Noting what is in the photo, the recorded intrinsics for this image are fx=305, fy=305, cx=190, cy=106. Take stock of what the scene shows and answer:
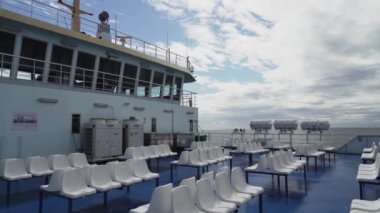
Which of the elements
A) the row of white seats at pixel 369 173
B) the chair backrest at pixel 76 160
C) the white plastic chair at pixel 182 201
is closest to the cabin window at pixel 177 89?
the chair backrest at pixel 76 160

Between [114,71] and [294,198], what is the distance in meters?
8.91

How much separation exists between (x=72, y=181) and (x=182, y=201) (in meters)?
2.54

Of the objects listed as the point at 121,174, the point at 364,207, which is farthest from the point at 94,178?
the point at 364,207

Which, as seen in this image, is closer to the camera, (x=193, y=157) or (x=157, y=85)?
(x=193, y=157)

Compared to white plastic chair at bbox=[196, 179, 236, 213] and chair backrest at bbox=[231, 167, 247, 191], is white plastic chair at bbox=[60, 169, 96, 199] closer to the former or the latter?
white plastic chair at bbox=[196, 179, 236, 213]

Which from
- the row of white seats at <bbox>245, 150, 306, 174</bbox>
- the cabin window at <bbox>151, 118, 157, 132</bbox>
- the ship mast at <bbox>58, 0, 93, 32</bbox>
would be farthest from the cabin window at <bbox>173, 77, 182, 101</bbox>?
the row of white seats at <bbox>245, 150, 306, 174</bbox>

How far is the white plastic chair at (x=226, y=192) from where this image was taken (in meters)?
4.49

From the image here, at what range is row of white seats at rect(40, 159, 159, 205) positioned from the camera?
5102 millimetres

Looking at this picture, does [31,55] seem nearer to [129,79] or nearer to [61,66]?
[61,66]

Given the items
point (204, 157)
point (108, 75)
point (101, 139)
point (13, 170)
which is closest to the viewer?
point (13, 170)

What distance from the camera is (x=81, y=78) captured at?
11.8m

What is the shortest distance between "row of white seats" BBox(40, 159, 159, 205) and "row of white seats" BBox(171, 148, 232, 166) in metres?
1.80

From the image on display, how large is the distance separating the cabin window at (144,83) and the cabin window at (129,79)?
40cm

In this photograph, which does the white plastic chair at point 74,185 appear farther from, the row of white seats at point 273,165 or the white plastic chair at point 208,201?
the row of white seats at point 273,165
